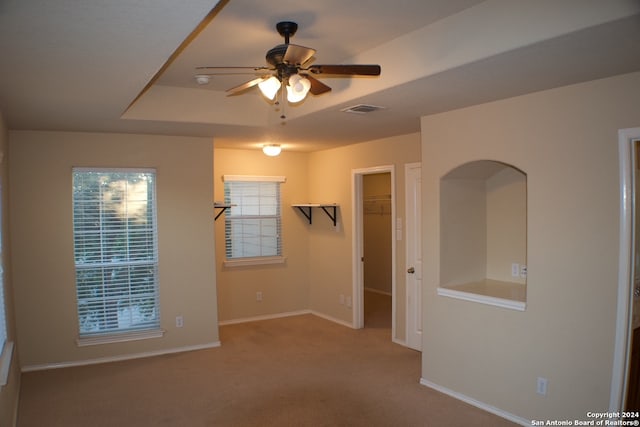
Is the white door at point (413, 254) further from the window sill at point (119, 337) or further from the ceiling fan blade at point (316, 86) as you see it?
the window sill at point (119, 337)

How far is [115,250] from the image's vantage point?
465 cm

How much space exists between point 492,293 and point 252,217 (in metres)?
3.51

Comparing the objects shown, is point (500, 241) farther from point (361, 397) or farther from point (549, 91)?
point (361, 397)

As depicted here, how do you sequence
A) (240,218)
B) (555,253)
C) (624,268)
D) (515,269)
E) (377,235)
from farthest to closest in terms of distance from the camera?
(377,235) < (240,218) < (515,269) < (555,253) < (624,268)

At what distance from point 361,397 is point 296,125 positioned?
252 centimetres

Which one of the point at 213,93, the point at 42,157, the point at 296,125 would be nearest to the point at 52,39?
the point at 213,93

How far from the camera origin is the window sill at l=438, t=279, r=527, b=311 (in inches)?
129

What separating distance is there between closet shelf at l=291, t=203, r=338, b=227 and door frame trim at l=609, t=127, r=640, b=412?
3674 mm

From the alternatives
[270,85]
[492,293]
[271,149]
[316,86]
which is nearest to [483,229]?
[492,293]

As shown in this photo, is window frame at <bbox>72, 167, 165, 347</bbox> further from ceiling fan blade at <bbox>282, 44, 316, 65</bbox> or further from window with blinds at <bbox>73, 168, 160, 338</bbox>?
ceiling fan blade at <bbox>282, 44, 316, 65</bbox>

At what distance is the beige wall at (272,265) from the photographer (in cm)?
591

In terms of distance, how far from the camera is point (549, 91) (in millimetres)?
2977

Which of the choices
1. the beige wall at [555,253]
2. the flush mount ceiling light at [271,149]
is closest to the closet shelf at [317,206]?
the flush mount ceiling light at [271,149]

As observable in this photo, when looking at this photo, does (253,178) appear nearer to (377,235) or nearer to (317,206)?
(317,206)
